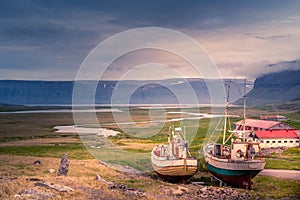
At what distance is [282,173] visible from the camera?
53812 millimetres

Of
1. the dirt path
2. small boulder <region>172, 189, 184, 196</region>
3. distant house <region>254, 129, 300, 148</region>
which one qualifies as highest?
distant house <region>254, 129, 300, 148</region>

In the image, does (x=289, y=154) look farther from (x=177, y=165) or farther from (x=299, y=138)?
(x=177, y=165)

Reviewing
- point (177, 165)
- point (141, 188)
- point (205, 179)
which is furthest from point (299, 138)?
point (141, 188)

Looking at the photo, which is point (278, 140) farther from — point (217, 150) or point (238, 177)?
point (238, 177)

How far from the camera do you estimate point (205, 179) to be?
→ 51375mm

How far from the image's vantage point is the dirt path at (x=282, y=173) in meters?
51.2

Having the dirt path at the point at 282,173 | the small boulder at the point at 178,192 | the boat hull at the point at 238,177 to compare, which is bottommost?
the small boulder at the point at 178,192

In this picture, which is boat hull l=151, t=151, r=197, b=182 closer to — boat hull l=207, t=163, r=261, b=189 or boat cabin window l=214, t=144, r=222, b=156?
boat hull l=207, t=163, r=261, b=189

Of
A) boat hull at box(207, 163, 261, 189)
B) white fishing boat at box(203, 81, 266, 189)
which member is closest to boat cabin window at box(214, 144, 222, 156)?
white fishing boat at box(203, 81, 266, 189)

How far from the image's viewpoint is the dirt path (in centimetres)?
5117

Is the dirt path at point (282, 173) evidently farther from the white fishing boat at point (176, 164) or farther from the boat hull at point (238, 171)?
the white fishing boat at point (176, 164)

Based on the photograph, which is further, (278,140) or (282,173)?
(278,140)

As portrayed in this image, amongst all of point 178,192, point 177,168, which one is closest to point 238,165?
point 177,168

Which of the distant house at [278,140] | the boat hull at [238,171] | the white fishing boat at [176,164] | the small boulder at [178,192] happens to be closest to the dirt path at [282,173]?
the boat hull at [238,171]
